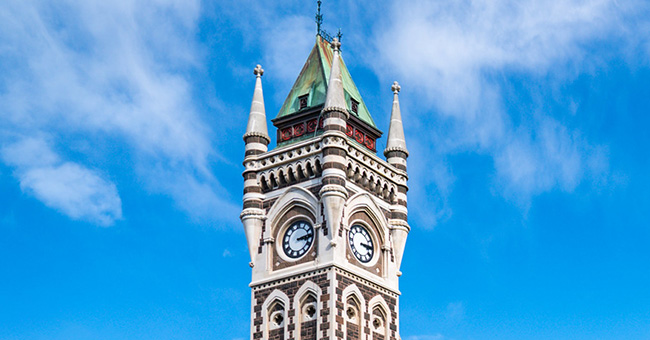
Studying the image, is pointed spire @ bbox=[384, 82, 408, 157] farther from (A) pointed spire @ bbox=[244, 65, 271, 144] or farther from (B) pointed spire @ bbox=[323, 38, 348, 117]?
(A) pointed spire @ bbox=[244, 65, 271, 144]

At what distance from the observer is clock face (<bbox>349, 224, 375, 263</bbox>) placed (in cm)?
7400

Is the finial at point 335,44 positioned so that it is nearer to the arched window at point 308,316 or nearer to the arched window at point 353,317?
the arched window at point 353,317

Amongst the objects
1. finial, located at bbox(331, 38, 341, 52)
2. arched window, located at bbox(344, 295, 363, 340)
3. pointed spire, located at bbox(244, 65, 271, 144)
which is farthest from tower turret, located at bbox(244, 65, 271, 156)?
arched window, located at bbox(344, 295, 363, 340)

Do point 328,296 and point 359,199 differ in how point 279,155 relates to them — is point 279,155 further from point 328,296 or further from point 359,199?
point 328,296

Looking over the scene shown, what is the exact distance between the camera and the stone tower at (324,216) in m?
71.5

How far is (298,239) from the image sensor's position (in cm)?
7400

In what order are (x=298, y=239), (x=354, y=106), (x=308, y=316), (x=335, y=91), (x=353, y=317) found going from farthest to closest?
(x=354, y=106), (x=335, y=91), (x=298, y=239), (x=353, y=317), (x=308, y=316)

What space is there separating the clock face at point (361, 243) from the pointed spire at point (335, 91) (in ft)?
25.5

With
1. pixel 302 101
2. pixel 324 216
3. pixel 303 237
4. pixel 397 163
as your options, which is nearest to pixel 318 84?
pixel 302 101

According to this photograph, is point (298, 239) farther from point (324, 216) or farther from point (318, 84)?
point (318, 84)

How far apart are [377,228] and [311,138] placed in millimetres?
7405

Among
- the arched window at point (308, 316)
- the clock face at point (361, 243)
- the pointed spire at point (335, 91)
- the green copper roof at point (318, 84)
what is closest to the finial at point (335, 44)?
the pointed spire at point (335, 91)

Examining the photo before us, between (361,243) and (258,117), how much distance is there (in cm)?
1173

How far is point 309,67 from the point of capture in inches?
3248
